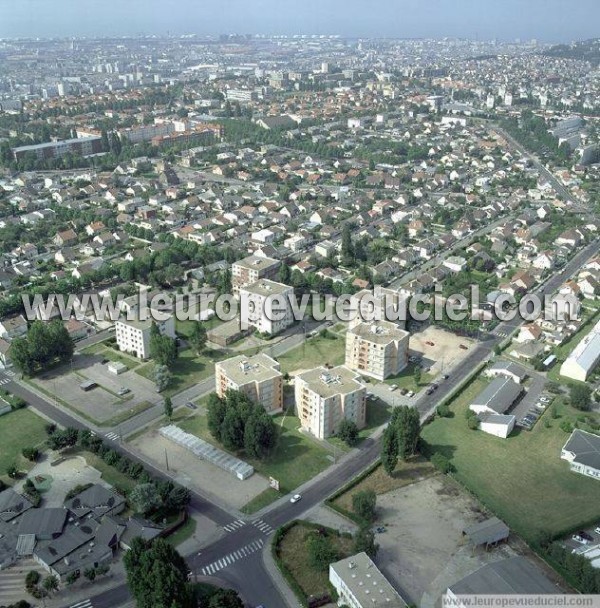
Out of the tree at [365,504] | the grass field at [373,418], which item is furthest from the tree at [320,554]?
the grass field at [373,418]

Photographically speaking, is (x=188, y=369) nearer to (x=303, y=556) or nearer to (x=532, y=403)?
(x=303, y=556)

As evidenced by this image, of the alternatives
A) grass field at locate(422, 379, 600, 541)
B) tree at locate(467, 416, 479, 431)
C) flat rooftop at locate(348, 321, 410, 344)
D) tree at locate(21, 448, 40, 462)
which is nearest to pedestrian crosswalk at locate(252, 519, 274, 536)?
grass field at locate(422, 379, 600, 541)

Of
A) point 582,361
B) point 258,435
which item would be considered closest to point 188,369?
point 258,435

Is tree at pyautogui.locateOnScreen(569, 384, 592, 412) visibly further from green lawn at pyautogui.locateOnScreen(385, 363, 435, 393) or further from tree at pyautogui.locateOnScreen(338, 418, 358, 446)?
tree at pyautogui.locateOnScreen(338, 418, 358, 446)

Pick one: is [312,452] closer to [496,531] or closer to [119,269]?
[496,531]

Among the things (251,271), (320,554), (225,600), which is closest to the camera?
(225,600)
